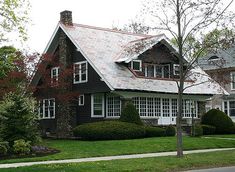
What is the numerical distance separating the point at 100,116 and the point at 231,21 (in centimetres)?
1634

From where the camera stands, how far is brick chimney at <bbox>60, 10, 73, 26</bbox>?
36594 mm

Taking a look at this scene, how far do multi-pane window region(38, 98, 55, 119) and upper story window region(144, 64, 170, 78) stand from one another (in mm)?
7984

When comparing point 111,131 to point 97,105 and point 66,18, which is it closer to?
point 97,105

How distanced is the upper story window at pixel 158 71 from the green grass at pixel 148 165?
1659cm

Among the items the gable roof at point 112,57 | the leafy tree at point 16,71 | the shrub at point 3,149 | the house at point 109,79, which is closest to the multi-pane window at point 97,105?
the house at point 109,79

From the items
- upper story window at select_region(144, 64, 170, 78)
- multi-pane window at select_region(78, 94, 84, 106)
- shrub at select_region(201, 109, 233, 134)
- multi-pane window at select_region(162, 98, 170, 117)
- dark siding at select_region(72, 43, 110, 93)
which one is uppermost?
upper story window at select_region(144, 64, 170, 78)

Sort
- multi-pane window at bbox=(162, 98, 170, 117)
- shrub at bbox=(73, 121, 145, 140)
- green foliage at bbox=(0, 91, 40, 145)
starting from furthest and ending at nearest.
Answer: multi-pane window at bbox=(162, 98, 170, 117) < shrub at bbox=(73, 121, 145, 140) < green foliage at bbox=(0, 91, 40, 145)

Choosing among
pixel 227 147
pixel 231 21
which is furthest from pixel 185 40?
pixel 227 147

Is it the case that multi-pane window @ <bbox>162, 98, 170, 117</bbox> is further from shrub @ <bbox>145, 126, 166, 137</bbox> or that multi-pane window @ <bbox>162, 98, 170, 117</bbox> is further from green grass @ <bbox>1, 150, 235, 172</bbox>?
green grass @ <bbox>1, 150, 235, 172</bbox>

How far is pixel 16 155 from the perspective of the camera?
814 inches

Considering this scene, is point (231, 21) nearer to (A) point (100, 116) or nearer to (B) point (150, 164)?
(B) point (150, 164)

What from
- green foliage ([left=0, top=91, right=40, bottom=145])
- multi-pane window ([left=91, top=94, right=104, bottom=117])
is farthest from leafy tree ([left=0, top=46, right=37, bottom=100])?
green foliage ([left=0, top=91, right=40, bottom=145])

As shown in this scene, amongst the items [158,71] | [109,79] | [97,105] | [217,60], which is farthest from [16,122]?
[158,71]

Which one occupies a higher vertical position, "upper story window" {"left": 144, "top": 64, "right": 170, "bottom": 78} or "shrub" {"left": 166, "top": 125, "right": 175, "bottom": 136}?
"upper story window" {"left": 144, "top": 64, "right": 170, "bottom": 78}
